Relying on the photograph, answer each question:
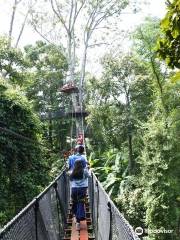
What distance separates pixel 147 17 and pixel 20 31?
35.7 feet

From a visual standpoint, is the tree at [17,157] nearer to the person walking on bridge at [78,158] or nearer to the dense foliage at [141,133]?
the person walking on bridge at [78,158]

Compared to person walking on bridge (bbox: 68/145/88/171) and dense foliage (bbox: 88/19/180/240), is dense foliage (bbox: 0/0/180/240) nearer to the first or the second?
dense foliage (bbox: 88/19/180/240)

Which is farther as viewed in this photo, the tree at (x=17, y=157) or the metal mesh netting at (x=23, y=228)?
the tree at (x=17, y=157)

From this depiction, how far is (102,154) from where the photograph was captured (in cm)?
2325

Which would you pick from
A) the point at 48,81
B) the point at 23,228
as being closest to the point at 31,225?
the point at 23,228

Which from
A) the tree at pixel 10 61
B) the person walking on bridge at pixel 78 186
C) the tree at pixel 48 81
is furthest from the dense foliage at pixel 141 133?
the person walking on bridge at pixel 78 186

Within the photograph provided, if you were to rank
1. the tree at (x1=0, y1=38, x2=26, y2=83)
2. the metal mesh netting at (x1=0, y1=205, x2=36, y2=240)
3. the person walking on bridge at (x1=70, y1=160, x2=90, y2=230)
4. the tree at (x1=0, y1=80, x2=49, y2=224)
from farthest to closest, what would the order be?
the tree at (x1=0, y1=38, x2=26, y2=83), the tree at (x1=0, y1=80, x2=49, y2=224), the person walking on bridge at (x1=70, y1=160, x2=90, y2=230), the metal mesh netting at (x1=0, y1=205, x2=36, y2=240)

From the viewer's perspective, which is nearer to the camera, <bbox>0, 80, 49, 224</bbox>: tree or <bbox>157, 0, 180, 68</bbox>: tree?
<bbox>157, 0, 180, 68</bbox>: tree

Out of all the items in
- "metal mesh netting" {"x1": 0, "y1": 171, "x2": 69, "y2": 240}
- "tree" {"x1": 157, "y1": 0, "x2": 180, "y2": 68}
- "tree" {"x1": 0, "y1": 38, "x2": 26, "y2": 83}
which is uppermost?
"tree" {"x1": 0, "y1": 38, "x2": 26, "y2": 83}

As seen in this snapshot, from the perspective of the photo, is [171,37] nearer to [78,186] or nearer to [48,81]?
[78,186]

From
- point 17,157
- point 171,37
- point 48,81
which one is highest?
point 48,81

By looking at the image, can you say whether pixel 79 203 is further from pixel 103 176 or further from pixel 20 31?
pixel 20 31

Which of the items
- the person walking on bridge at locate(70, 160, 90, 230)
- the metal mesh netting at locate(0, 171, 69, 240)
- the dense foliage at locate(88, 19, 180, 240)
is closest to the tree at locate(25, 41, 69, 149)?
the dense foliage at locate(88, 19, 180, 240)

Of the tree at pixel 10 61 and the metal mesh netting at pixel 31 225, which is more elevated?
the tree at pixel 10 61
